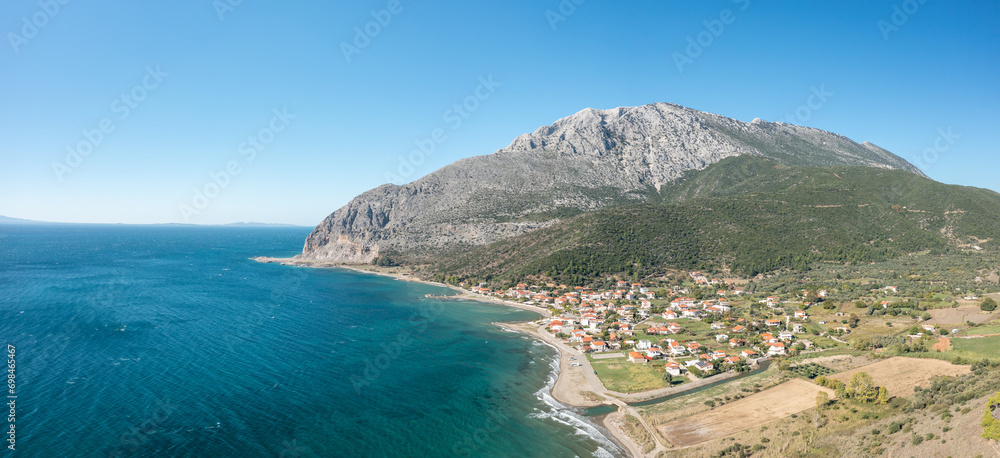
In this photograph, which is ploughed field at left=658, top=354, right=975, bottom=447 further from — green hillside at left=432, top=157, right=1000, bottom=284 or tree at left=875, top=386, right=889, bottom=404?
green hillside at left=432, top=157, right=1000, bottom=284

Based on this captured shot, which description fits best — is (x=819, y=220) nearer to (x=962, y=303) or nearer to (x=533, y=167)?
(x=962, y=303)

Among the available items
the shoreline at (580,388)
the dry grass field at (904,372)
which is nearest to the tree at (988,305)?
the dry grass field at (904,372)

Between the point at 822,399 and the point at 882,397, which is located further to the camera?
the point at 822,399

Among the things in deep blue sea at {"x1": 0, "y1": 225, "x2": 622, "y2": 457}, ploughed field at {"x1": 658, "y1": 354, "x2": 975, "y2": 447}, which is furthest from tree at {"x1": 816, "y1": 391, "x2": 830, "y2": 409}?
deep blue sea at {"x1": 0, "y1": 225, "x2": 622, "y2": 457}

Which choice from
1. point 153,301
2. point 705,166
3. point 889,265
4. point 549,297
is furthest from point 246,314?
point 705,166

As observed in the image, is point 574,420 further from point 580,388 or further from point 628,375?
point 628,375

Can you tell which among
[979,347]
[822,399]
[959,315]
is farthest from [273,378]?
[959,315]

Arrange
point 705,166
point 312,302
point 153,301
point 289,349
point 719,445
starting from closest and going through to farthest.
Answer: point 719,445 < point 289,349 < point 153,301 < point 312,302 < point 705,166
